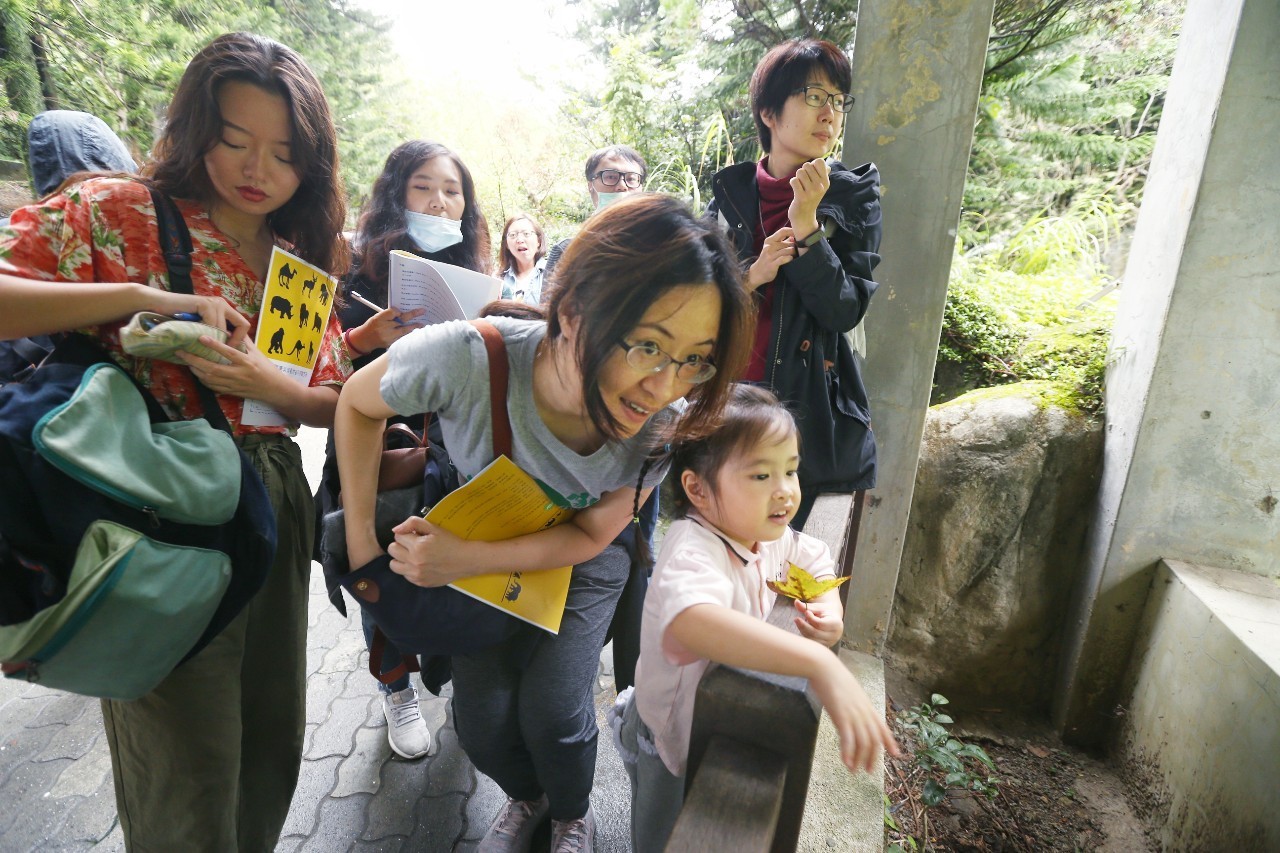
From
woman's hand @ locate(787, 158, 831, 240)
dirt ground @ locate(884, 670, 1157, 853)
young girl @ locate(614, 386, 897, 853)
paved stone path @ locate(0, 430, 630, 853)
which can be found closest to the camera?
young girl @ locate(614, 386, 897, 853)

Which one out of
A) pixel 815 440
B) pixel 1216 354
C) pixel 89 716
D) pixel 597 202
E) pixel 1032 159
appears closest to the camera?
pixel 815 440

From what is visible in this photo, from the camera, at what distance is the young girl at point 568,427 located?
104 cm

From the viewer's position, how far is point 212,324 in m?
1.14

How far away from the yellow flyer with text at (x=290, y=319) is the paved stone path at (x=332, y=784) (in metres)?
1.27

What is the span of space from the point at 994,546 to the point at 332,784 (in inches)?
123

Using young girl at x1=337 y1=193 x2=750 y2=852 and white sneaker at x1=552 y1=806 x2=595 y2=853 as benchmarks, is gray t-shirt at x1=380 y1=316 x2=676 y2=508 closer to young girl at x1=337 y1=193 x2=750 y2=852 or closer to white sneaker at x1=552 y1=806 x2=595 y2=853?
young girl at x1=337 y1=193 x2=750 y2=852

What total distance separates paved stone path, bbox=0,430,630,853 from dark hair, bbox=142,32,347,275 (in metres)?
1.66

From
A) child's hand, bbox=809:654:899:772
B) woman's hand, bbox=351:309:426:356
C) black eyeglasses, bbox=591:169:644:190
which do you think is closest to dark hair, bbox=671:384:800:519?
child's hand, bbox=809:654:899:772

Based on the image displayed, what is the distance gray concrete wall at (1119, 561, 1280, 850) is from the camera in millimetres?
2082

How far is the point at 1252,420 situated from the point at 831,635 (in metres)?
2.71

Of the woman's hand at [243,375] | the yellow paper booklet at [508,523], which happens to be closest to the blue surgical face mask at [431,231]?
the woman's hand at [243,375]

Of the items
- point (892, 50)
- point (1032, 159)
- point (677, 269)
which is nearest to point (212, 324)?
point (677, 269)

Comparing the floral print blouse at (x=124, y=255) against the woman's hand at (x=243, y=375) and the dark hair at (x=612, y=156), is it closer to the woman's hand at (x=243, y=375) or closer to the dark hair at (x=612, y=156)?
the woman's hand at (x=243, y=375)

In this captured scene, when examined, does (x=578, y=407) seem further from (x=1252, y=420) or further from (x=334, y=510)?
(x=1252, y=420)
